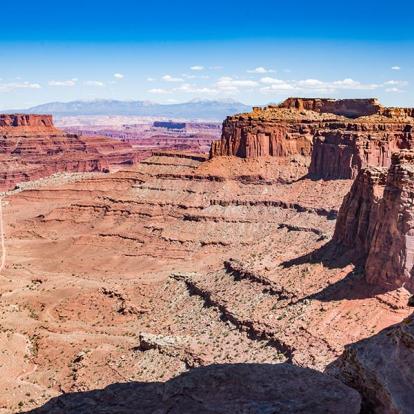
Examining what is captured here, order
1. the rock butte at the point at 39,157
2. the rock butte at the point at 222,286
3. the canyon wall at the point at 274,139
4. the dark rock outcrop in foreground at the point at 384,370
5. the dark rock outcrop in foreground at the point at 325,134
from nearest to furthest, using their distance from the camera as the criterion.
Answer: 1. the dark rock outcrop in foreground at the point at 384,370
2. the rock butte at the point at 222,286
3. the dark rock outcrop in foreground at the point at 325,134
4. the canyon wall at the point at 274,139
5. the rock butte at the point at 39,157

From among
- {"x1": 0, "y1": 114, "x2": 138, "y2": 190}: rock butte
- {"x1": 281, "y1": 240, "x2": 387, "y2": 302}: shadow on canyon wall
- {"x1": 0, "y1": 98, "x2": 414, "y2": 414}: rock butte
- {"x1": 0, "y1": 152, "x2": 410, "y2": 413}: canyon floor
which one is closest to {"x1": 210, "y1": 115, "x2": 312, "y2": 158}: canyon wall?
{"x1": 0, "y1": 98, "x2": 414, "y2": 414}: rock butte

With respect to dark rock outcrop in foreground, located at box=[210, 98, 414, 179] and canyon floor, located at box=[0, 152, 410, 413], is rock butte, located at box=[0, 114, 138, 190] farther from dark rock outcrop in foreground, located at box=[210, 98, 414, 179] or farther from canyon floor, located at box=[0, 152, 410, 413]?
dark rock outcrop in foreground, located at box=[210, 98, 414, 179]

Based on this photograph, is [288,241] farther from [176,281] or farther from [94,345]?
[94,345]

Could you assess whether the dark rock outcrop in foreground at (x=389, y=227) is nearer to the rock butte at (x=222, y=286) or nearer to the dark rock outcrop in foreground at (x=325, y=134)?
the rock butte at (x=222, y=286)

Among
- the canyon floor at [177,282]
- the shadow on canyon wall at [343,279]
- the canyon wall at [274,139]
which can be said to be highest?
the canyon wall at [274,139]

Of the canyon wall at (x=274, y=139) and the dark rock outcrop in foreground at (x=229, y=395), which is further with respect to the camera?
the canyon wall at (x=274, y=139)

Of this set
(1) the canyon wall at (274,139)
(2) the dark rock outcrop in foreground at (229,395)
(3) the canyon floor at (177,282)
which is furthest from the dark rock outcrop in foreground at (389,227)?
(1) the canyon wall at (274,139)

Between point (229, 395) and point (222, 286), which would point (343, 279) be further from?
point (229, 395)
